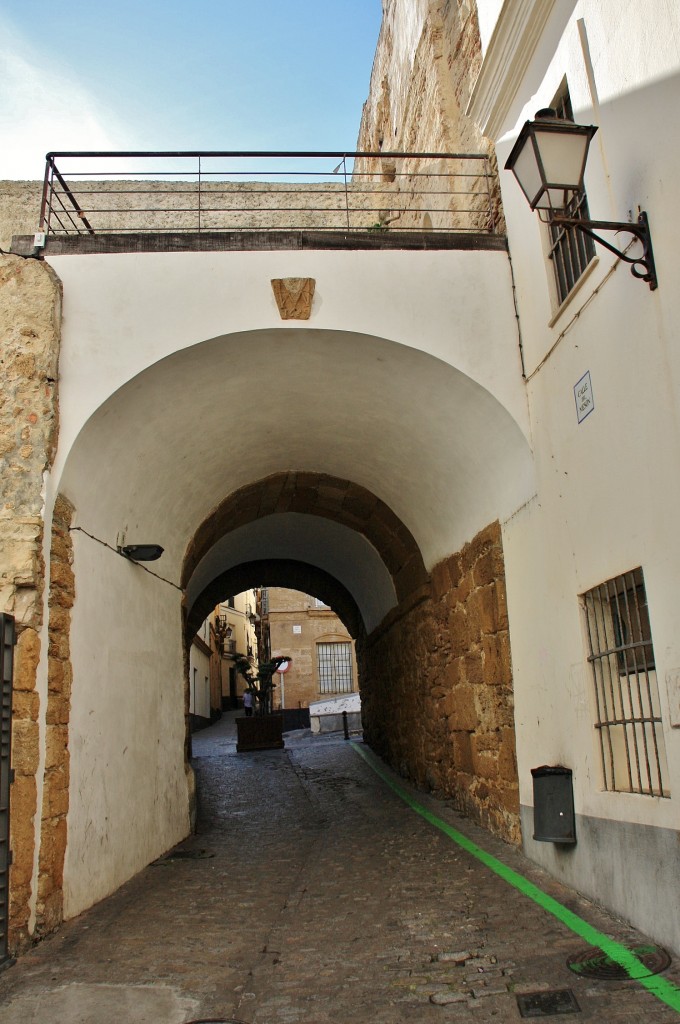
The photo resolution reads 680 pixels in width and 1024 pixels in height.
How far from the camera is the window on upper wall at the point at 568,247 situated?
4.96 meters

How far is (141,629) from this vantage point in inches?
261

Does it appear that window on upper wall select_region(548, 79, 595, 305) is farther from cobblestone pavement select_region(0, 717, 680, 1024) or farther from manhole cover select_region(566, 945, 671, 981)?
cobblestone pavement select_region(0, 717, 680, 1024)

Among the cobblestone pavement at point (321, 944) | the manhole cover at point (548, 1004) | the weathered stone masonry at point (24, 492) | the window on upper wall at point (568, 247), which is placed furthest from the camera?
the window on upper wall at point (568, 247)

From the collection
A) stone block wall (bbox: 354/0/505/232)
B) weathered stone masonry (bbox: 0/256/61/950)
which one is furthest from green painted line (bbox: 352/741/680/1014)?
stone block wall (bbox: 354/0/505/232)

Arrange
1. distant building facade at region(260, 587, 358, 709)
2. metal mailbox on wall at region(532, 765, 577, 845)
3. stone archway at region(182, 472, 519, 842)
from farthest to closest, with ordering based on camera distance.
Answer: distant building facade at region(260, 587, 358, 709)
stone archway at region(182, 472, 519, 842)
metal mailbox on wall at region(532, 765, 577, 845)

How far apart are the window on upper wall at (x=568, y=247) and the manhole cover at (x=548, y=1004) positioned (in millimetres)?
3650

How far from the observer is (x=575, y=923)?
415 centimetres

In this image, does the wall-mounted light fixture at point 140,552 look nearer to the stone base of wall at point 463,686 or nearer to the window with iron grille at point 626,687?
the stone base of wall at point 463,686

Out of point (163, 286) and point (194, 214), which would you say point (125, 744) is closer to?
point (163, 286)

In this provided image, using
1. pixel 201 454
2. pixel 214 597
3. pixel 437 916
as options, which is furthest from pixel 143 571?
pixel 214 597

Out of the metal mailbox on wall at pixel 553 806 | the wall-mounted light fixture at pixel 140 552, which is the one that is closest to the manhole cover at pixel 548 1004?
the metal mailbox on wall at pixel 553 806

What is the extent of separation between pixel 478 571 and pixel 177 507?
2.67 metres

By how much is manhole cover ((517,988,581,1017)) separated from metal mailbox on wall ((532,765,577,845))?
59.4 inches

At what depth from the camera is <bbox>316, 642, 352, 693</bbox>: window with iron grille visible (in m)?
29.3
